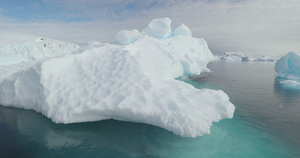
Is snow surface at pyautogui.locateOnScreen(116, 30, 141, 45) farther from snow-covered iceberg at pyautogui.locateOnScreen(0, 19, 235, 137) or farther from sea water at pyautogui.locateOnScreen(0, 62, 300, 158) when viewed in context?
sea water at pyautogui.locateOnScreen(0, 62, 300, 158)

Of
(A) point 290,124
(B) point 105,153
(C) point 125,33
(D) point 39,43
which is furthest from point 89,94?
(D) point 39,43

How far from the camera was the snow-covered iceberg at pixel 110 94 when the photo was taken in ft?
20.6

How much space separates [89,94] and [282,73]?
103 feet

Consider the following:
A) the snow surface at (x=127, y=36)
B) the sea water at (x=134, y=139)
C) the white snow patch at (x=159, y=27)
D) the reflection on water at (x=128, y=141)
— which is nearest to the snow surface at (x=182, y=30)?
the white snow patch at (x=159, y=27)

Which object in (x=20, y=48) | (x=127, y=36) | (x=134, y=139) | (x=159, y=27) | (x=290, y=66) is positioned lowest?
(x=134, y=139)

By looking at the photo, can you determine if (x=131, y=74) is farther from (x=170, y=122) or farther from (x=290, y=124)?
(x=290, y=124)

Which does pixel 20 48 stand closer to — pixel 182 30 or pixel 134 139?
pixel 182 30

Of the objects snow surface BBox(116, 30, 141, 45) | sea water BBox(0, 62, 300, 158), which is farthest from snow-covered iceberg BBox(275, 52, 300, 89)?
snow surface BBox(116, 30, 141, 45)

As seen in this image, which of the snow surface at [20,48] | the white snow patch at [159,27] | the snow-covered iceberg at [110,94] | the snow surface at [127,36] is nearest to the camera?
the snow-covered iceberg at [110,94]

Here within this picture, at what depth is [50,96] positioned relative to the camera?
773 cm

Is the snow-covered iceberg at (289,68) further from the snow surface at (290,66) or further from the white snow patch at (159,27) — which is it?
the white snow patch at (159,27)

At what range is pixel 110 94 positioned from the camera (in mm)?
7125

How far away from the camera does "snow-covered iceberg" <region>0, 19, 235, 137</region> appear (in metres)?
6.29

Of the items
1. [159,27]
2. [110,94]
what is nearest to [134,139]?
[110,94]
